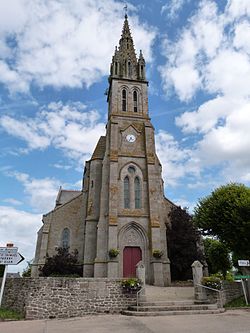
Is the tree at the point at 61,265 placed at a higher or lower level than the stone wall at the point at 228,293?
higher

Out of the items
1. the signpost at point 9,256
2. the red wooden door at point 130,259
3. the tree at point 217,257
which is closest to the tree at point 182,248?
the red wooden door at point 130,259

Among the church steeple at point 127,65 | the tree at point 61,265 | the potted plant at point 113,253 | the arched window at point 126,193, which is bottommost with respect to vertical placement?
the tree at point 61,265

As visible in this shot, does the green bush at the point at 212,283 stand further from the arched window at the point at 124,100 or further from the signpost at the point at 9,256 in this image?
the arched window at the point at 124,100

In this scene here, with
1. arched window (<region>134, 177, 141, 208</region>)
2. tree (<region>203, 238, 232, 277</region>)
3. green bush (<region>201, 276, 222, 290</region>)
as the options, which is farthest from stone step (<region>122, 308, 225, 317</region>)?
tree (<region>203, 238, 232, 277</region>)

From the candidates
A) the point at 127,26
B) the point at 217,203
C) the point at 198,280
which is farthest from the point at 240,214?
the point at 127,26

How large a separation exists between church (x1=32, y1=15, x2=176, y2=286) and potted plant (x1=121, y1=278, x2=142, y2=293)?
7.20 m

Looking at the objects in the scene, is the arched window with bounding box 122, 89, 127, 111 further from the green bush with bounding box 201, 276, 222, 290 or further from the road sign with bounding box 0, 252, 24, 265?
the road sign with bounding box 0, 252, 24, 265

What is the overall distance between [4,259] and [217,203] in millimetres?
15454

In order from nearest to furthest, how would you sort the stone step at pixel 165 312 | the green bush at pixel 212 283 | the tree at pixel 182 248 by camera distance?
the stone step at pixel 165 312
the green bush at pixel 212 283
the tree at pixel 182 248

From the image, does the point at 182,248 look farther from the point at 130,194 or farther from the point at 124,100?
the point at 124,100

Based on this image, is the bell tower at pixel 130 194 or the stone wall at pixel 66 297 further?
the bell tower at pixel 130 194

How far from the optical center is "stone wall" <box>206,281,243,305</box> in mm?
13609

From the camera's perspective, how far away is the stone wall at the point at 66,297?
38.4 ft

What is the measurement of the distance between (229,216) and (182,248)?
221 inches
